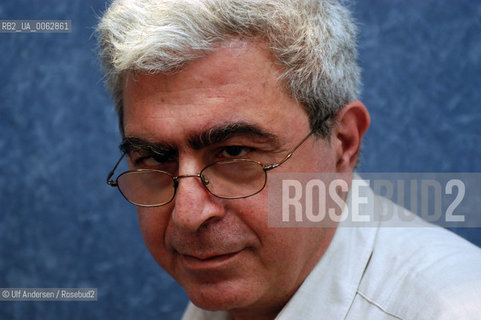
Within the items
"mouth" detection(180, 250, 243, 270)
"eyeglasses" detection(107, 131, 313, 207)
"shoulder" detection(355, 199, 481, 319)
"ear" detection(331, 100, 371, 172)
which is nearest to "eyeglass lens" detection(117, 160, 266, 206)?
"eyeglasses" detection(107, 131, 313, 207)

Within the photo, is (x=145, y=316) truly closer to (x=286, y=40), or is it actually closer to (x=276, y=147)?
(x=276, y=147)

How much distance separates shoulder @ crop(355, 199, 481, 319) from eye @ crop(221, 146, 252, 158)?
1.31 feet

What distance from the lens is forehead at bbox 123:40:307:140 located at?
124 cm

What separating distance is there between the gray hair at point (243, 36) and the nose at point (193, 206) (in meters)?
0.26

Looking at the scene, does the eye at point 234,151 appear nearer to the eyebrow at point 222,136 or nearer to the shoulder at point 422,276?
the eyebrow at point 222,136

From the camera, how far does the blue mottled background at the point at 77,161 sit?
6.06 feet

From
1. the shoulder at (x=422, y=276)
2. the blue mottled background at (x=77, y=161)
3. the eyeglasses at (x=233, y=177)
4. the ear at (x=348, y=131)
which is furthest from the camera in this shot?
the blue mottled background at (x=77, y=161)

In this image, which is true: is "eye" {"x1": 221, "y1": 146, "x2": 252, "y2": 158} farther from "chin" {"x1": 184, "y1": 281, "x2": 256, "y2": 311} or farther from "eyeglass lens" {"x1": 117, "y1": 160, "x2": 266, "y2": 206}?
"chin" {"x1": 184, "y1": 281, "x2": 256, "y2": 311}

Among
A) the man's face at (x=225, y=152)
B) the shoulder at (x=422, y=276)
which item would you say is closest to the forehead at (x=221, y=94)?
the man's face at (x=225, y=152)

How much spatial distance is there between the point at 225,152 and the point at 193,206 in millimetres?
145

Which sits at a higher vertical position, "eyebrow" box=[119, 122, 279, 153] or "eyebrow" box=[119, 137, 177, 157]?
"eyebrow" box=[119, 122, 279, 153]

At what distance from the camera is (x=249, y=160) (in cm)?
127

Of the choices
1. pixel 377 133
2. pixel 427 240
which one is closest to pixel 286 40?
pixel 427 240

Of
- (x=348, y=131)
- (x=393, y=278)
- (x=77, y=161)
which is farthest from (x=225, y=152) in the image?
(x=77, y=161)
